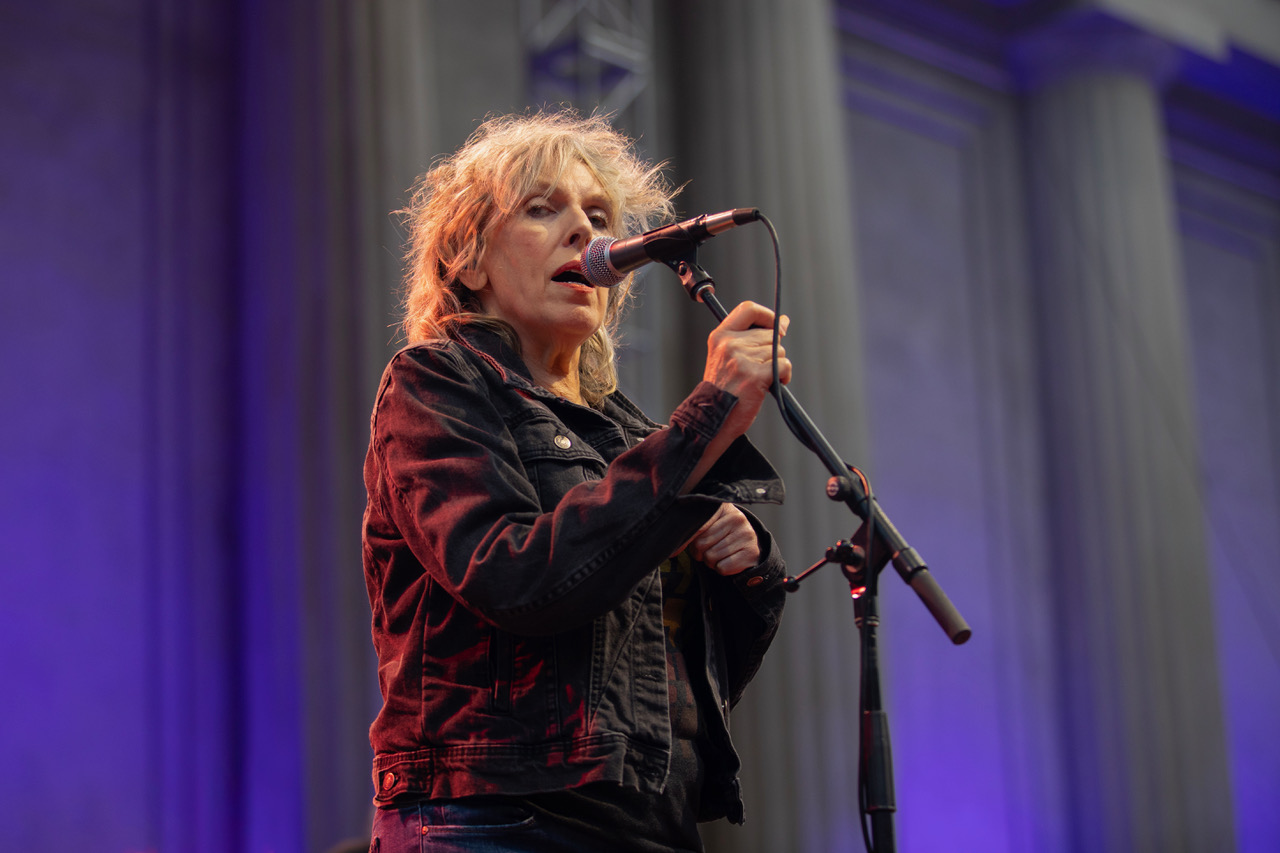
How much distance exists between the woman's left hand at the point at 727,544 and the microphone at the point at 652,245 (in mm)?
327

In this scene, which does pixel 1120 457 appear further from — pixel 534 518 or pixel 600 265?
pixel 534 518

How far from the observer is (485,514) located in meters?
1.35

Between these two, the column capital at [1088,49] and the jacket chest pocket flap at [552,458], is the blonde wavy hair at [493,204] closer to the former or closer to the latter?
the jacket chest pocket flap at [552,458]

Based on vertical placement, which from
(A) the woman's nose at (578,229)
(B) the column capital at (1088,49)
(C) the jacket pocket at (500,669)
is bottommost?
(C) the jacket pocket at (500,669)

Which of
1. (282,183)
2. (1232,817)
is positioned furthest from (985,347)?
(282,183)

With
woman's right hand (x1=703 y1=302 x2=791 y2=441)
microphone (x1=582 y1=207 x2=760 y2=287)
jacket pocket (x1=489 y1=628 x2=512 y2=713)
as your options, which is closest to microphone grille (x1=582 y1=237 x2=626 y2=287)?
microphone (x1=582 y1=207 x2=760 y2=287)

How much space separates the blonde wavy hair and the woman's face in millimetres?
16

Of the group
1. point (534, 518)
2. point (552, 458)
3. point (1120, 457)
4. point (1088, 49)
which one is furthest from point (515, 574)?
point (1088, 49)

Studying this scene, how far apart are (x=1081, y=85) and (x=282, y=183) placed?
15.4 feet

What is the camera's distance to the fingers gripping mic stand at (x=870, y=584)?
1.32 m

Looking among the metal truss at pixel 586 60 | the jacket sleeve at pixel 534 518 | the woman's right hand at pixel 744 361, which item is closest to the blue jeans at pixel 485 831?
the jacket sleeve at pixel 534 518

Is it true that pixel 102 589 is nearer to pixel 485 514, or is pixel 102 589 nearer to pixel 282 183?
pixel 282 183

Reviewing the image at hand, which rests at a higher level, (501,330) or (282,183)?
(282,183)

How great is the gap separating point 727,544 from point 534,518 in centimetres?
32
